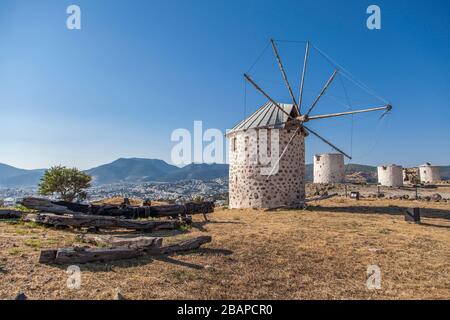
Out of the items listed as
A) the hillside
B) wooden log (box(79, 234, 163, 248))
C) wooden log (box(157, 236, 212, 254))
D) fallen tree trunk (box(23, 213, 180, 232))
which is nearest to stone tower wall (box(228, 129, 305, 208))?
Answer: fallen tree trunk (box(23, 213, 180, 232))

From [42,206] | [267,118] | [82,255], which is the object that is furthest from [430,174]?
[82,255]

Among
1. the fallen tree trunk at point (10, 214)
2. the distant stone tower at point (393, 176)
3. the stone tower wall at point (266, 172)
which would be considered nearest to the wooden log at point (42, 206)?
the fallen tree trunk at point (10, 214)

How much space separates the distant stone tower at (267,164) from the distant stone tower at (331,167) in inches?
1088

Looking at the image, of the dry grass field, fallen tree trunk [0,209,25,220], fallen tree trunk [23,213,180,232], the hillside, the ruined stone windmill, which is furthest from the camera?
the hillside

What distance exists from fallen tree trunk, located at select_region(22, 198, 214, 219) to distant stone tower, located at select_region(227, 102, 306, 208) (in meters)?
7.24

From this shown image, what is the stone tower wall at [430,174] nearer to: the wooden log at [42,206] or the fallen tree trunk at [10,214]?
the wooden log at [42,206]

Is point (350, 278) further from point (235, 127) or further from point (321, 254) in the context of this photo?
point (235, 127)

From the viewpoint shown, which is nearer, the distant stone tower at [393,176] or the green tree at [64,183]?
Result: the green tree at [64,183]

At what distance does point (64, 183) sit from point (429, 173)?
63.3 m

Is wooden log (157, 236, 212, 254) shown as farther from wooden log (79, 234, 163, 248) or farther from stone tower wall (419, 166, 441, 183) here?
stone tower wall (419, 166, 441, 183)

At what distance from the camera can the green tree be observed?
30734mm

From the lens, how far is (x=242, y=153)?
22188 millimetres

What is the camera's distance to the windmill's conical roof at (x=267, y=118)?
21.6 m

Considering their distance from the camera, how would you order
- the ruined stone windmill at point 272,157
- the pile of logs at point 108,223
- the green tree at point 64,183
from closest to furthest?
the pile of logs at point 108,223 → the ruined stone windmill at point 272,157 → the green tree at point 64,183
